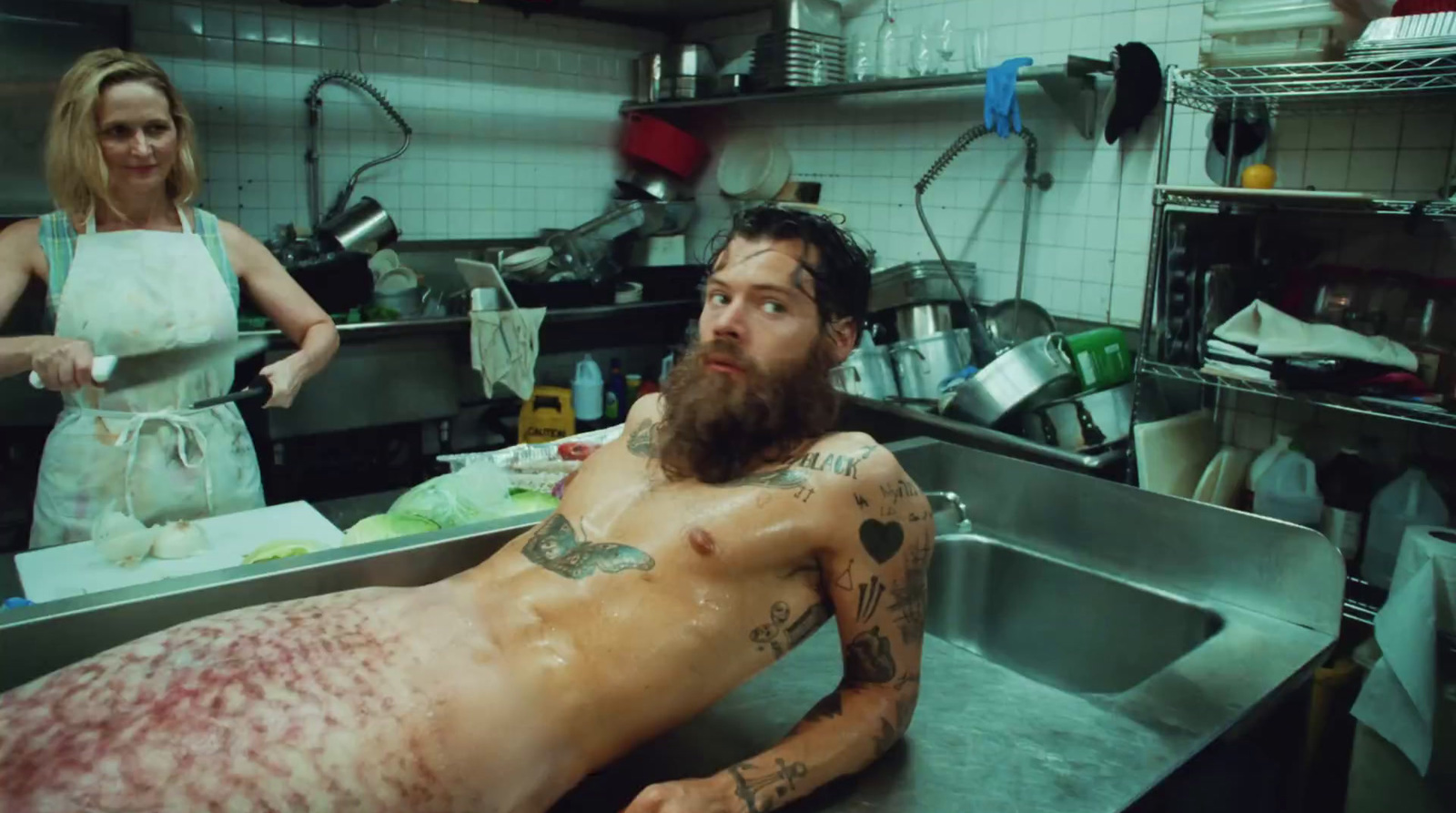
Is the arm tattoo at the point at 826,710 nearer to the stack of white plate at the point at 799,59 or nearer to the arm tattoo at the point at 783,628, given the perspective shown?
the arm tattoo at the point at 783,628

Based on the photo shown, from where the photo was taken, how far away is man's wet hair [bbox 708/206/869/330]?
56.9 inches

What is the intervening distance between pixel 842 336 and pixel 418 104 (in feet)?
11.0

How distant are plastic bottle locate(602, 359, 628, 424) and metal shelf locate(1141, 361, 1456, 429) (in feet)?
7.25

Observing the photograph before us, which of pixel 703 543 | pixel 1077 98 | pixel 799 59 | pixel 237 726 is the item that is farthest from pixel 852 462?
pixel 799 59

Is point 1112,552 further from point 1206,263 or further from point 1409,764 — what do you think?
point 1206,263

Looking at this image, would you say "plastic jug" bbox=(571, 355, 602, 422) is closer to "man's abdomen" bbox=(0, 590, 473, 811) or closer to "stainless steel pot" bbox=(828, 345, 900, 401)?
"stainless steel pot" bbox=(828, 345, 900, 401)

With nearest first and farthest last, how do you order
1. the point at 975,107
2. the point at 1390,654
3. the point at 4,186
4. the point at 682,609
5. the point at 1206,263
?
the point at 682,609 < the point at 1390,654 < the point at 1206,263 < the point at 4,186 < the point at 975,107

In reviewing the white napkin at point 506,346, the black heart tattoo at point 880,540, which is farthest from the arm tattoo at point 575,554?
the white napkin at point 506,346

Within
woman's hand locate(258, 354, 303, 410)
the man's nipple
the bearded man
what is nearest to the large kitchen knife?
woman's hand locate(258, 354, 303, 410)

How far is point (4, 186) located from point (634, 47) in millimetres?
2683

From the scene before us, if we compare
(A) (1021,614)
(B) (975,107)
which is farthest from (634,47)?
(A) (1021,614)

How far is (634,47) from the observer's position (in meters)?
4.90

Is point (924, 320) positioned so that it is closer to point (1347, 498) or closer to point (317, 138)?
point (1347, 498)

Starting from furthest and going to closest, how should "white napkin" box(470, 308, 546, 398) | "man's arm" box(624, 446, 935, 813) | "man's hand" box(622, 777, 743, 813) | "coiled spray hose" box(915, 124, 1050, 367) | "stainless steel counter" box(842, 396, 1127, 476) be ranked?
"white napkin" box(470, 308, 546, 398), "coiled spray hose" box(915, 124, 1050, 367), "stainless steel counter" box(842, 396, 1127, 476), "man's arm" box(624, 446, 935, 813), "man's hand" box(622, 777, 743, 813)
